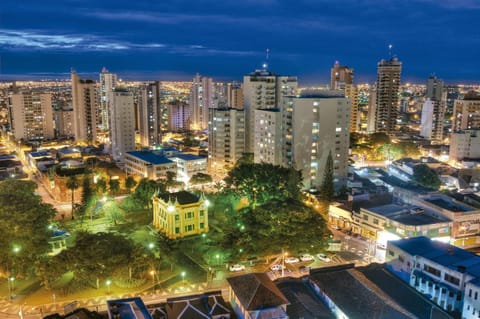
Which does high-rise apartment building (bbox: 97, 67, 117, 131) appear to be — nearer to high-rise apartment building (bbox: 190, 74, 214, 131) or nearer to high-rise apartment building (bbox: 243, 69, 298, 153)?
high-rise apartment building (bbox: 190, 74, 214, 131)

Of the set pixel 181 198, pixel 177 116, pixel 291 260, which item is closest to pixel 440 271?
pixel 291 260

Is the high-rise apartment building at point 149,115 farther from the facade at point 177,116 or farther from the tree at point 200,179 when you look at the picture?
the tree at point 200,179

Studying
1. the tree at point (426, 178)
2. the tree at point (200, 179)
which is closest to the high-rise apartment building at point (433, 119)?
the tree at point (426, 178)

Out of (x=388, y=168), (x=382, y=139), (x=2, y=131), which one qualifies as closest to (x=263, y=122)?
(x=388, y=168)

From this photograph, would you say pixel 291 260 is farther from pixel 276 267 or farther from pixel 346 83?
pixel 346 83

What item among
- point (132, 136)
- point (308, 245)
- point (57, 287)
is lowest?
point (57, 287)

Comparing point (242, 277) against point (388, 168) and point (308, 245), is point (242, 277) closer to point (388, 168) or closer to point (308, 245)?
point (308, 245)
